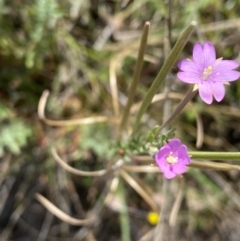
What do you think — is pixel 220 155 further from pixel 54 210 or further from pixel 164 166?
pixel 54 210

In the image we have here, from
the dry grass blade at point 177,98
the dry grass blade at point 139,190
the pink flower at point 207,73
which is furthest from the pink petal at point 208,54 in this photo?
the dry grass blade at point 139,190

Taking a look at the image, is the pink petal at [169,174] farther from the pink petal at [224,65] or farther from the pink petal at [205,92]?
the pink petal at [224,65]

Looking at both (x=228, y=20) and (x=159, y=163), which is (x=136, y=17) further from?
(x=159, y=163)

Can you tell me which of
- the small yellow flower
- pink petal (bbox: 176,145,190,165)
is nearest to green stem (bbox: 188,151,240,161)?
pink petal (bbox: 176,145,190,165)

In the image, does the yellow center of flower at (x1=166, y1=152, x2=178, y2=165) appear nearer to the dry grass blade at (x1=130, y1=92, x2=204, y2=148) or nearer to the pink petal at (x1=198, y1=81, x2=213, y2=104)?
the pink petal at (x1=198, y1=81, x2=213, y2=104)

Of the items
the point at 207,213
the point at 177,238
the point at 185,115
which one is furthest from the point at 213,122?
the point at 177,238
